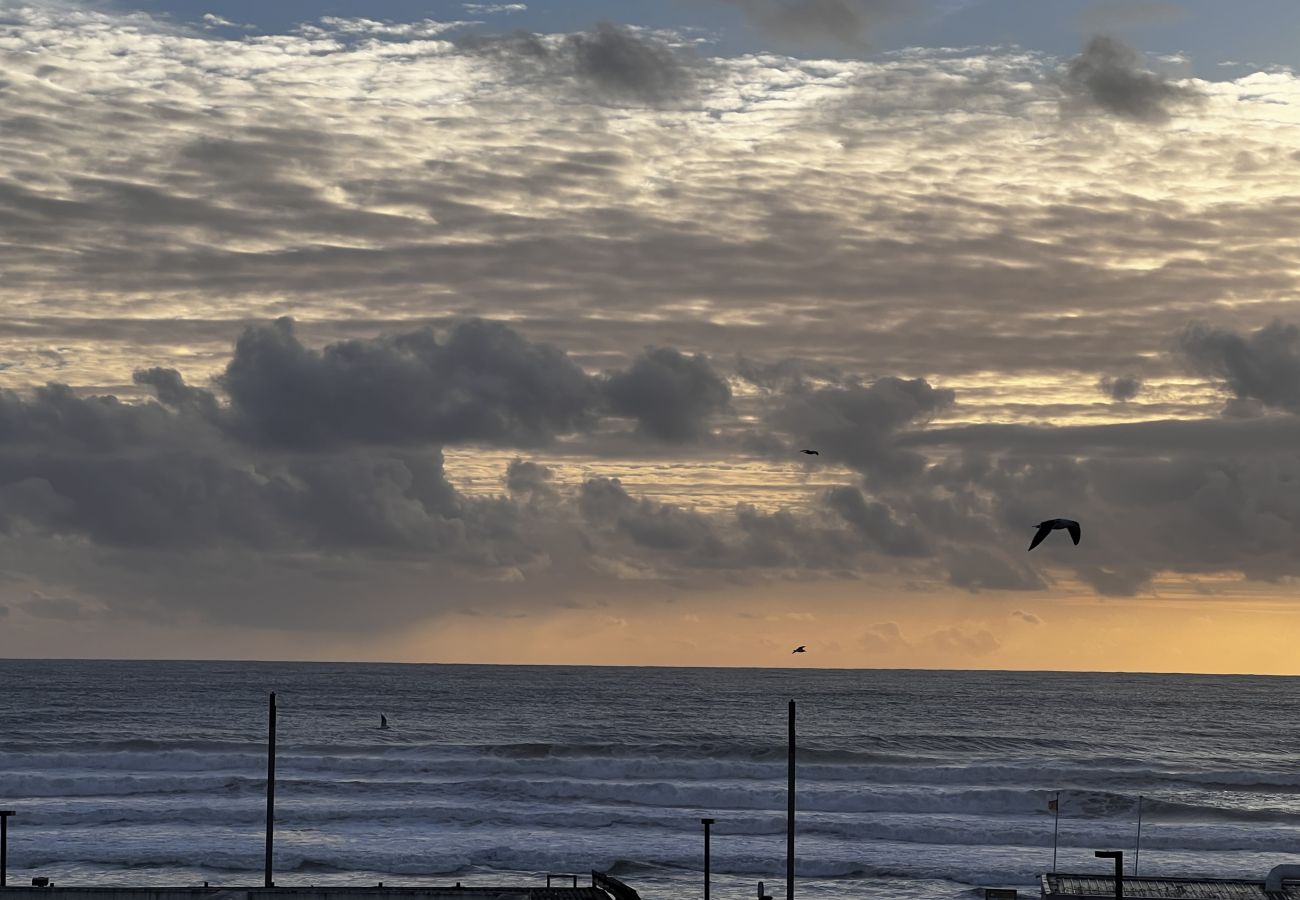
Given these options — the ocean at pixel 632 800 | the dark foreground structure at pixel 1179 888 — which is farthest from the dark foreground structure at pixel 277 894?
the ocean at pixel 632 800

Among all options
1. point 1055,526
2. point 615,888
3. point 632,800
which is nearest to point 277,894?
point 615,888

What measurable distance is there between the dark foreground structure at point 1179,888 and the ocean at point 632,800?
9979 millimetres

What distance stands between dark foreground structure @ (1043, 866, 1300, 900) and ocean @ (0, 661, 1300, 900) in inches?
393

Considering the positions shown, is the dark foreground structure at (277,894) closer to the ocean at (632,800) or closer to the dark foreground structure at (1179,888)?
the dark foreground structure at (1179,888)

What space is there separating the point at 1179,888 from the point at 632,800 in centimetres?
3709

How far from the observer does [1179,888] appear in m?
38.4

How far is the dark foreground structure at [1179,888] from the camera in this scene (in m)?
37.0

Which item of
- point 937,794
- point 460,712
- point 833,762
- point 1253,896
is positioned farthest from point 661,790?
point 460,712

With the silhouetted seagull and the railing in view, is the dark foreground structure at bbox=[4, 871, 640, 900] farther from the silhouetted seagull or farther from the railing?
the silhouetted seagull

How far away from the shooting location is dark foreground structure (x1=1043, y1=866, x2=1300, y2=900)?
121ft

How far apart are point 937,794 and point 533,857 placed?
27341 millimetres

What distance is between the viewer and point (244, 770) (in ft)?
274

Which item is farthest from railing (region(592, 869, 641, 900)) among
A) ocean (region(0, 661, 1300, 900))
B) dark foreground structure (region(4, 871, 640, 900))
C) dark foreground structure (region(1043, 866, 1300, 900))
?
ocean (region(0, 661, 1300, 900))

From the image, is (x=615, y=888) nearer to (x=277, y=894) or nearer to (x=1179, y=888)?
(x=277, y=894)
